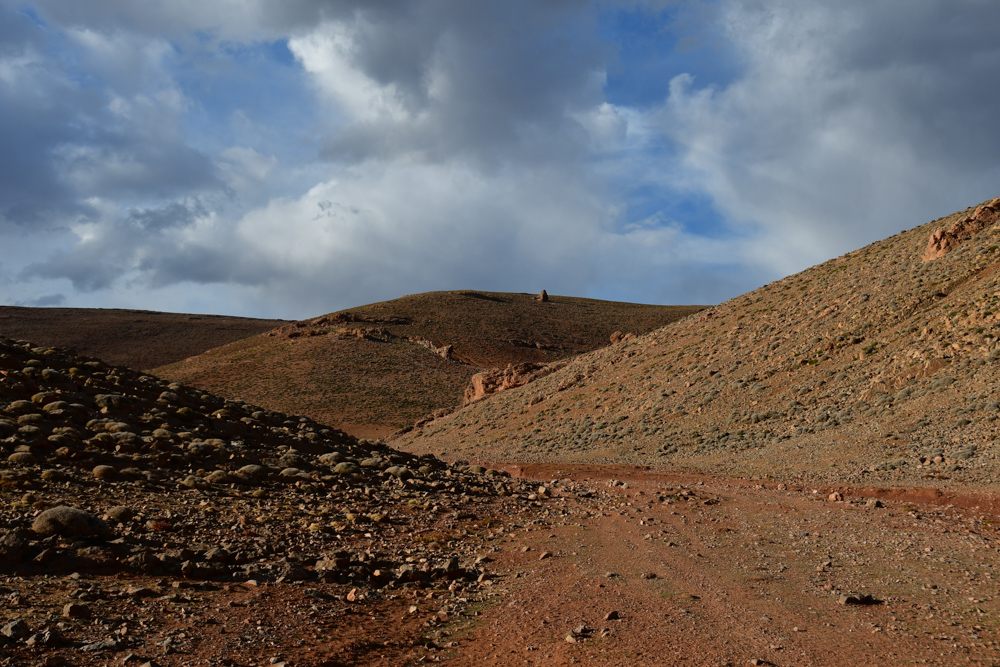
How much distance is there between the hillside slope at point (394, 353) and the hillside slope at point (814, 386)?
51.9 ft

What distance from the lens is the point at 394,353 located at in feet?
236

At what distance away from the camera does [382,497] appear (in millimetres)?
12914

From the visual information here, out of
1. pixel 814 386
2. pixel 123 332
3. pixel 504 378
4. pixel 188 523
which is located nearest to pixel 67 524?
pixel 188 523

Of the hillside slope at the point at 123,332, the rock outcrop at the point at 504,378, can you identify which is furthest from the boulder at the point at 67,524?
the hillside slope at the point at 123,332

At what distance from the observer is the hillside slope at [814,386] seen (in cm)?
1884

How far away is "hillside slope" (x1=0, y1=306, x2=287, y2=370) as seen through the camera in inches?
3669

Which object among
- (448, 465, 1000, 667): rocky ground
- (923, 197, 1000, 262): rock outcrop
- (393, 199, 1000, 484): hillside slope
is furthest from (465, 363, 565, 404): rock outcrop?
(448, 465, 1000, 667): rocky ground

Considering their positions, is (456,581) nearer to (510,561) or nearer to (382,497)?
(510,561)

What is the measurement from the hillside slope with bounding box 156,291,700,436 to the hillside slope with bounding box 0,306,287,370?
83.6ft

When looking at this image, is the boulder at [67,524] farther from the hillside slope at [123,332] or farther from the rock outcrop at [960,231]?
the hillside slope at [123,332]

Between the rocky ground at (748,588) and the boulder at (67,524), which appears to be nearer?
the rocky ground at (748,588)

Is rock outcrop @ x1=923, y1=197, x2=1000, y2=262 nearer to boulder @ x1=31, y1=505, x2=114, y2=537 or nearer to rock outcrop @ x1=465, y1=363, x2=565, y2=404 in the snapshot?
rock outcrop @ x1=465, y1=363, x2=565, y2=404

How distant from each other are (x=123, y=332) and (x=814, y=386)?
106m

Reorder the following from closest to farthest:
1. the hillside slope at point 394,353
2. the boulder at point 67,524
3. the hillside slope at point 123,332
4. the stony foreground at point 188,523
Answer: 1. the stony foreground at point 188,523
2. the boulder at point 67,524
3. the hillside slope at point 394,353
4. the hillside slope at point 123,332
